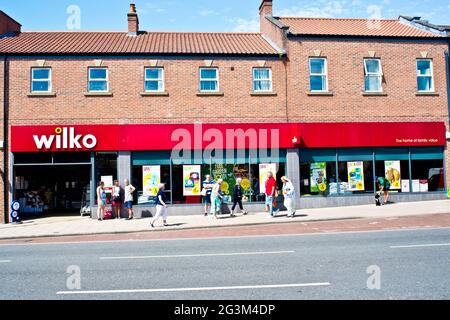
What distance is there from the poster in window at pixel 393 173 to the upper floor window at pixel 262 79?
6.90 m

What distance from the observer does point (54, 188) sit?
22.4 meters

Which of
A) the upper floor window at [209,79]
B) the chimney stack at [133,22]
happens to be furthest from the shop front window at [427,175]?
the chimney stack at [133,22]

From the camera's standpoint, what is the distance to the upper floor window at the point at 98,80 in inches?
722

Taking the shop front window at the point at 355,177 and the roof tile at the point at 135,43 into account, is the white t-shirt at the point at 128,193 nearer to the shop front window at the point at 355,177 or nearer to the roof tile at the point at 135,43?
the roof tile at the point at 135,43

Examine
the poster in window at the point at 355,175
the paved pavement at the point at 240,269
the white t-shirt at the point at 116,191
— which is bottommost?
the paved pavement at the point at 240,269

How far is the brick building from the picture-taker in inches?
709

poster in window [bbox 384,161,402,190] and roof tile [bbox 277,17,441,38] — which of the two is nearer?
poster in window [bbox 384,161,402,190]

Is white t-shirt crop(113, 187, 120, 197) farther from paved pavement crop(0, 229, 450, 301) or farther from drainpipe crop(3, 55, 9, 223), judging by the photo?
paved pavement crop(0, 229, 450, 301)

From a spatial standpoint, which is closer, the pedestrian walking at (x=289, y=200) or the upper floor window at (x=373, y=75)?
the pedestrian walking at (x=289, y=200)

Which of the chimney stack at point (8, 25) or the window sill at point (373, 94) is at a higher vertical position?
the chimney stack at point (8, 25)

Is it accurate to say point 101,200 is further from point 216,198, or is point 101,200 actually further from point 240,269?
point 240,269

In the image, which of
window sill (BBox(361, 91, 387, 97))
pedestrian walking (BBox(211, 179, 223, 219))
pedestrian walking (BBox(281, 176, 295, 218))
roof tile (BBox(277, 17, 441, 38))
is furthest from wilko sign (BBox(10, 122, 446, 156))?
roof tile (BBox(277, 17, 441, 38))

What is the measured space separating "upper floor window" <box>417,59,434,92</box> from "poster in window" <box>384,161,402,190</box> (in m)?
4.13

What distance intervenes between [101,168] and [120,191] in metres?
1.53
